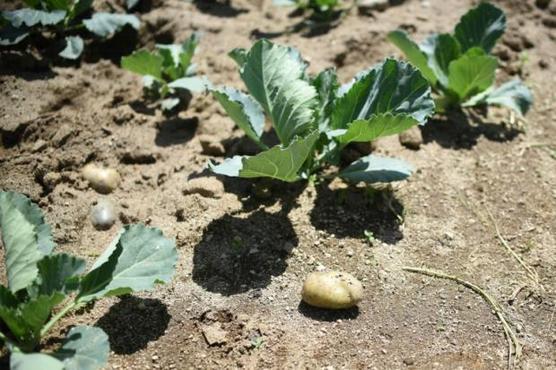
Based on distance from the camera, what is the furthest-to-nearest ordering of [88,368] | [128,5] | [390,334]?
1. [128,5]
2. [390,334]
3. [88,368]

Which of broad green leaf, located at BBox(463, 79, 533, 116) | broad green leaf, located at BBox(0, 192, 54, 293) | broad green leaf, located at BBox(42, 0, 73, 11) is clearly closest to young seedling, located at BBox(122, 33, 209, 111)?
broad green leaf, located at BBox(42, 0, 73, 11)

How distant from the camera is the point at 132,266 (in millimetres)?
2232

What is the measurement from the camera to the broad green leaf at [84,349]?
1.94 meters

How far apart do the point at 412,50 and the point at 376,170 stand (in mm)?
840

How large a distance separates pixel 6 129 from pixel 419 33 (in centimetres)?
243

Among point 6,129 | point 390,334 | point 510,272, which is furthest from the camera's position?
point 6,129

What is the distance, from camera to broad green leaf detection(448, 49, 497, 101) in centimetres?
301

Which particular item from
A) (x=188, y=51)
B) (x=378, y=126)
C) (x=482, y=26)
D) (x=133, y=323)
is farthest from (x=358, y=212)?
(x=482, y=26)

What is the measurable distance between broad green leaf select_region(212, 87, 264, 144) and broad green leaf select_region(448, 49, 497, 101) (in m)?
1.05

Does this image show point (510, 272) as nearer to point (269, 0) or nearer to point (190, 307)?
point (190, 307)

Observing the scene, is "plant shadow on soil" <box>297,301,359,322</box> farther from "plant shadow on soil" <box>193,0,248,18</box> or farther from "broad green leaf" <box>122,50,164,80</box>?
"plant shadow on soil" <box>193,0,248,18</box>

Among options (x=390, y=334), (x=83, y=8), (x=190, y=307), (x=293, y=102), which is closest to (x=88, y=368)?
(x=190, y=307)

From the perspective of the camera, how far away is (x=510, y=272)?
2.51 m

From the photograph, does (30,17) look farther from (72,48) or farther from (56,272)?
(56,272)
